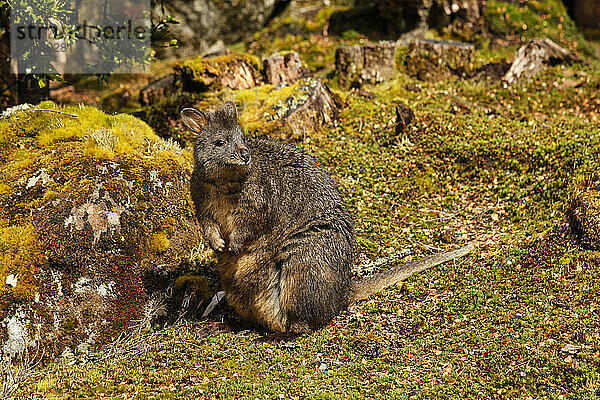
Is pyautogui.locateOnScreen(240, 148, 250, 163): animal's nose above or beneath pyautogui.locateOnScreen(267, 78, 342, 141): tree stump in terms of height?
above

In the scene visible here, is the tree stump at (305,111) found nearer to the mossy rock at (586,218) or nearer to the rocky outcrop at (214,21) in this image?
the mossy rock at (586,218)

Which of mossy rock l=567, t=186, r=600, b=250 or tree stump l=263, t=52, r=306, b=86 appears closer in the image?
mossy rock l=567, t=186, r=600, b=250

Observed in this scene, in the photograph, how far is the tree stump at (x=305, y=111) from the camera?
10.7m

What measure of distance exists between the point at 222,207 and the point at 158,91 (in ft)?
21.9

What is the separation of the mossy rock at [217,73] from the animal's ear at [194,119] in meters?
5.52

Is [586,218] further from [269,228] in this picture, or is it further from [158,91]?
[158,91]

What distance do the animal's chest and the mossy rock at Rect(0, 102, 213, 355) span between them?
1.13 meters

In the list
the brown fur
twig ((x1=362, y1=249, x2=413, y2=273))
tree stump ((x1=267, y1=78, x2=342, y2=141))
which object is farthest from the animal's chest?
tree stump ((x1=267, y1=78, x2=342, y2=141))

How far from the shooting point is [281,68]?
12.5 meters

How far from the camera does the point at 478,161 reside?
968cm

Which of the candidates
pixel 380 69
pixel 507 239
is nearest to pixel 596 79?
pixel 380 69

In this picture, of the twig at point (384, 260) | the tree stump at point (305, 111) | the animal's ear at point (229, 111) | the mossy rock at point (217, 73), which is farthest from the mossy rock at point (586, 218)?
the mossy rock at point (217, 73)

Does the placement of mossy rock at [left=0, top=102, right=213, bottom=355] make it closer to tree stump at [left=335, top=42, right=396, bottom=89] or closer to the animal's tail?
the animal's tail

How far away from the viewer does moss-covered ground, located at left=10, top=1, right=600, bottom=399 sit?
18.1 feet
